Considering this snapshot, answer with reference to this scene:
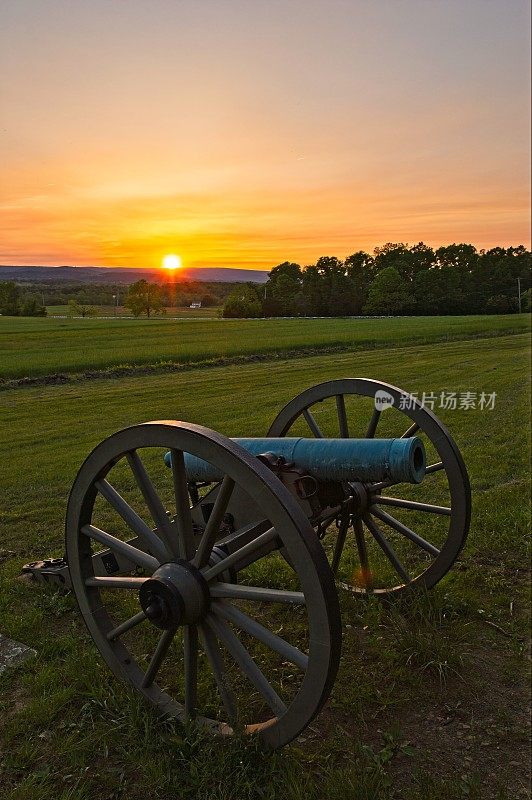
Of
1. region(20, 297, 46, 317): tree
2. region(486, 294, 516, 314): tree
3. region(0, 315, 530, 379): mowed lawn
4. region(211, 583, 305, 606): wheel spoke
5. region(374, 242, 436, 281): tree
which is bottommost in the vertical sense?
region(211, 583, 305, 606): wheel spoke

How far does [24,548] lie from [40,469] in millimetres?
2230

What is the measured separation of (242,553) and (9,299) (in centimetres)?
846

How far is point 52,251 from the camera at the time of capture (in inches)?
418

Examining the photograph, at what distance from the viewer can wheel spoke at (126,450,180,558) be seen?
8.68 feet

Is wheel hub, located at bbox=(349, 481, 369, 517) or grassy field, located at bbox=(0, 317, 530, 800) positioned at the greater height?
wheel hub, located at bbox=(349, 481, 369, 517)

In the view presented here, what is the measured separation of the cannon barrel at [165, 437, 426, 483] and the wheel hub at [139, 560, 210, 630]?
546 millimetres

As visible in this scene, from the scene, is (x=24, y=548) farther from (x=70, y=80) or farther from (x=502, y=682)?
(x=70, y=80)

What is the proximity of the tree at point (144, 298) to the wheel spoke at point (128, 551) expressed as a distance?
11142mm

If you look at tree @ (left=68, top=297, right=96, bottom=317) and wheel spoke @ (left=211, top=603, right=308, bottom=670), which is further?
tree @ (left=68, top=297, right=96, bottom=317)

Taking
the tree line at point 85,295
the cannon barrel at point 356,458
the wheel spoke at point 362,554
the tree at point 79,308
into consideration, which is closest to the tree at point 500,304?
the tree line at point 85,295

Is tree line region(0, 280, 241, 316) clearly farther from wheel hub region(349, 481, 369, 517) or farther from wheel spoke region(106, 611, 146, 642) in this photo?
wheel spoke region(106, 611, 146, 642)

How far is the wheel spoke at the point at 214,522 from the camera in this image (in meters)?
2.33

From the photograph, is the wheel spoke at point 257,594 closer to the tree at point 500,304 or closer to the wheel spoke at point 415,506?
the wheel spoke at point 415,506

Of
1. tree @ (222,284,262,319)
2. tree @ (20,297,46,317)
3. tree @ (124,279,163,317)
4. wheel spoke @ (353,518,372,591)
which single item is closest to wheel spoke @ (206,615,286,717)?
wheel spoke @ (353,518,372,591)
